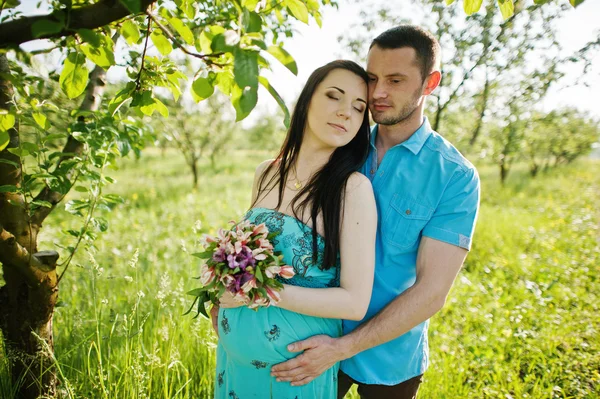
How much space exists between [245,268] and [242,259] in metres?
0.04

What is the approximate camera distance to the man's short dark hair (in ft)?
6.27

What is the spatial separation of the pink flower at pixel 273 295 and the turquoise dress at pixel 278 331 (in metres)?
0.22

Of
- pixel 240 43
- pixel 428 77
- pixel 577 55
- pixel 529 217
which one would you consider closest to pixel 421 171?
pixel 428 77

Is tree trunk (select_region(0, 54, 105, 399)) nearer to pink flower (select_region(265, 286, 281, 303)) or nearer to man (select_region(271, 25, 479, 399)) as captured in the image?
pink flower (select_region(265, 286, 281, 303))

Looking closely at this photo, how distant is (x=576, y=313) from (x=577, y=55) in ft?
8.98

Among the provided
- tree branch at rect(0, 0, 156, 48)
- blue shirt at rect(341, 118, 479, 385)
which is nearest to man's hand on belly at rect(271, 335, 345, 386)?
blue shirt at rect(341, 118, 479, 385)

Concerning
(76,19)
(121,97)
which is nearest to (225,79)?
(76,19)

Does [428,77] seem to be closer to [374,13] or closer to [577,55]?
[577,55]

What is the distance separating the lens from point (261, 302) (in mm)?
1437

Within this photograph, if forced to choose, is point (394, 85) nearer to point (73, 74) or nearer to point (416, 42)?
point (416, 42)

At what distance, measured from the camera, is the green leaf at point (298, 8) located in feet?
3.35

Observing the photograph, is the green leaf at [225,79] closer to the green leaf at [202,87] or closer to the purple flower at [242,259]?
the green leaf at [202,87]

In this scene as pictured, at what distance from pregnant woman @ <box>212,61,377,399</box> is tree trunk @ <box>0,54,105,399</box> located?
914 mm

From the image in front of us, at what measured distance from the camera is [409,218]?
1781mm
